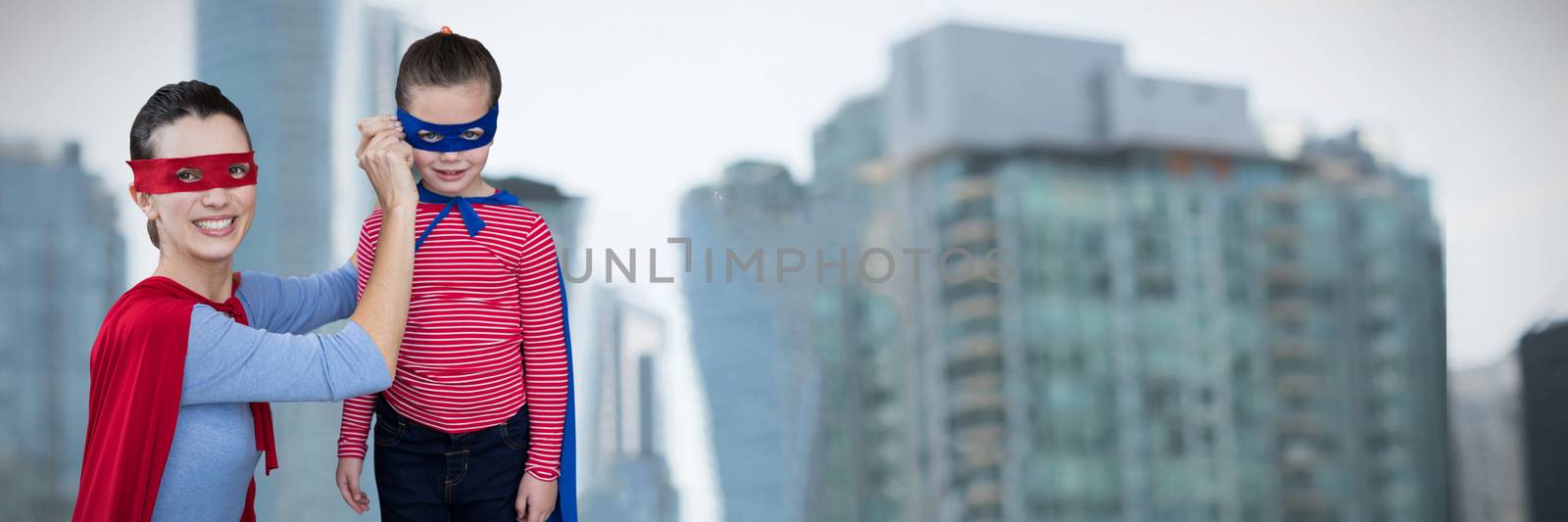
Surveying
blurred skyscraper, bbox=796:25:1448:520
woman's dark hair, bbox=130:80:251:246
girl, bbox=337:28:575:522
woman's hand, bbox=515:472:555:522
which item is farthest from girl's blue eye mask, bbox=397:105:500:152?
blurred skyscraper, bbox=796:25:1448:520

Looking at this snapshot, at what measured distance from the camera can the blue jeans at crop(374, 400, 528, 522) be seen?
1122 mm

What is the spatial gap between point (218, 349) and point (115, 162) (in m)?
3.75

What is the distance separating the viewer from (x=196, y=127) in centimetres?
100

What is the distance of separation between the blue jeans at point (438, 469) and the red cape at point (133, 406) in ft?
0.70

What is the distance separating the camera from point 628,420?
16.5ft

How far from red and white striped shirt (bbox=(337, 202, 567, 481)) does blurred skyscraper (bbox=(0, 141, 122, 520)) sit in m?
3.73

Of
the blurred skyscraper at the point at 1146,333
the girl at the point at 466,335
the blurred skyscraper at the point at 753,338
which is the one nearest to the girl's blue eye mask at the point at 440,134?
the girl at the point at 466,335

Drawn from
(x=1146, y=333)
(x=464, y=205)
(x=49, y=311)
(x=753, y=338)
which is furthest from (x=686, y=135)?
(x=1146, y=333)

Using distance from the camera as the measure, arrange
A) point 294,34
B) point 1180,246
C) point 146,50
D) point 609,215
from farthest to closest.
→ 1. point 1180,246
2. point 294,34
3. point 609,215
4. point 146,50

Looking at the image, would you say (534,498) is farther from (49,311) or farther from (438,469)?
(49,311)

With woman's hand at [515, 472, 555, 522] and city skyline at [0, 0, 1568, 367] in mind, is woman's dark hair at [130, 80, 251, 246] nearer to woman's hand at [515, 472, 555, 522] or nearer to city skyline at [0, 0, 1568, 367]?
woman's hand at [515, 472, 555, 522]

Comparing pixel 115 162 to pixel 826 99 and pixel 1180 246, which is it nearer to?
pixel 826 99

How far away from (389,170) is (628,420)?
4119 millimetres

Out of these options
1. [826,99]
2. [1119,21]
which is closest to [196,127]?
[826,99]
